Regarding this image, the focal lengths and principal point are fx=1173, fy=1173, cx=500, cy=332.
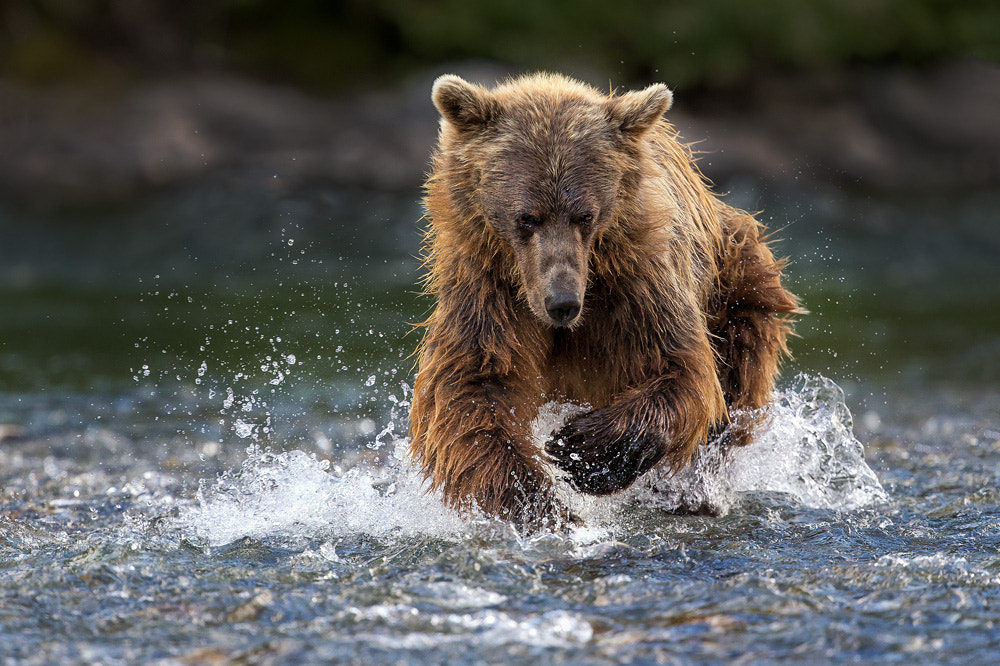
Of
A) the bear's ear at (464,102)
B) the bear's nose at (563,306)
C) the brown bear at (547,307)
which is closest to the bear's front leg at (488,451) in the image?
the brown bear at (547,307)

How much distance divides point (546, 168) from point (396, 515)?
1.83m

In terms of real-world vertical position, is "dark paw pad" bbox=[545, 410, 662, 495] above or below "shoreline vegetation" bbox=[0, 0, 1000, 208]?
below

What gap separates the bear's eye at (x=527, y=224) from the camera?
16.1 feet

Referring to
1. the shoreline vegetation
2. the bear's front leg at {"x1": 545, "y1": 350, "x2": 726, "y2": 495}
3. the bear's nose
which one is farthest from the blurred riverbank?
the bear's nose

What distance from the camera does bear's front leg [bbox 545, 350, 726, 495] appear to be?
524cm

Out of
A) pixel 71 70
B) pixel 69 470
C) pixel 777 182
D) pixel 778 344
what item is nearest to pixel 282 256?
pixel 71 70

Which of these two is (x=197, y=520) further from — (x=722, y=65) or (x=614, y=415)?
(x=722, y=65)

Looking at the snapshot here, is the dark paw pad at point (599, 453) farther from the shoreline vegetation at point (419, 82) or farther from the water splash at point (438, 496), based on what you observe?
the shoreline vegetation at point (419, 82)

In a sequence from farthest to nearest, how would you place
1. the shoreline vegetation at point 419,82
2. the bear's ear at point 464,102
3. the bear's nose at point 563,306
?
the shoreline vegetation at point 419,82 < the bear's ear at point 464,102 < the bear's nose at point 563,306

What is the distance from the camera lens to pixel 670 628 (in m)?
4.14

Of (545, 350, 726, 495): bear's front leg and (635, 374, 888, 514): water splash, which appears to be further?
(635, 374, 888, 514): water splash

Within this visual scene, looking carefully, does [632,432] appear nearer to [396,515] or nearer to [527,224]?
[527,224]

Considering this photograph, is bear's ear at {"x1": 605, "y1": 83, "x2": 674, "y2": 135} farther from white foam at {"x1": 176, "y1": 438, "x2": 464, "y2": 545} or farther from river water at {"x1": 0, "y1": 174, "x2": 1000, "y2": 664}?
white foam at {"x1": 176, "y1": 438, "x2": 464, "y2": 545}

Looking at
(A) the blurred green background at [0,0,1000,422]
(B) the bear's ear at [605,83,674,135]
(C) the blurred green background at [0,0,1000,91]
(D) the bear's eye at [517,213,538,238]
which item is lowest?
(D) the bear's eye at [517,213,538,238]
